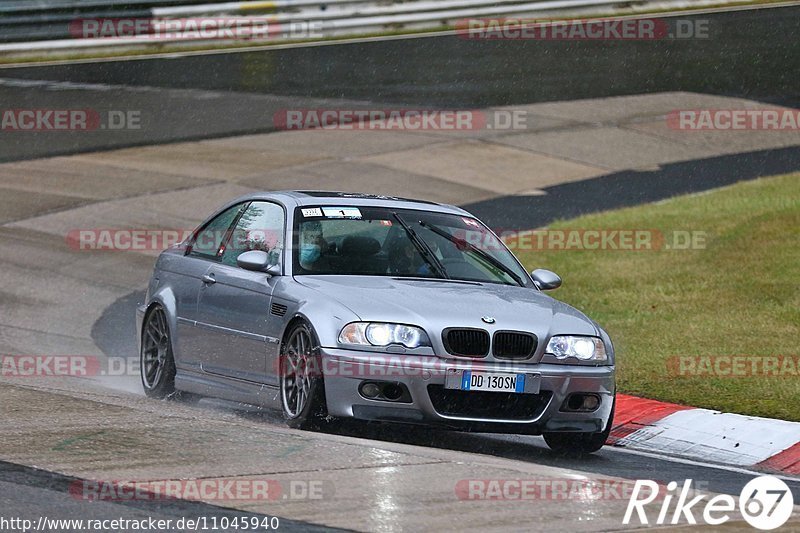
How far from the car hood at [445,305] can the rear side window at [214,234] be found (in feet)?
4.59

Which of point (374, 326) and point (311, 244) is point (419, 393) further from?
point (311, 244)

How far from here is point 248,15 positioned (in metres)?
31.9

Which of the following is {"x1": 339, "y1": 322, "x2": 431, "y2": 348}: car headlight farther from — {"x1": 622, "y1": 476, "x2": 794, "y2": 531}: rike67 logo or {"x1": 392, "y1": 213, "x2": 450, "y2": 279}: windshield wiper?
{"x1": 622, "y1": 476, "x2": 794, "y2": 531}: rike67 logo

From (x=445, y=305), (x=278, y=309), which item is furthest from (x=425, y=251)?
(x=278, y=309)

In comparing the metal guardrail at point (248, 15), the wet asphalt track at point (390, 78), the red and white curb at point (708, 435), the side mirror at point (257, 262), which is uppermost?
the metal guardrail at point (248, 15)

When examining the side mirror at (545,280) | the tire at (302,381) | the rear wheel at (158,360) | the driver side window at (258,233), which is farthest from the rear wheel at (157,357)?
the side mirror at (545,280)

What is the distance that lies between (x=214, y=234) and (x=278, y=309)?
1.66 m

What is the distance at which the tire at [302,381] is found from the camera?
8.10m

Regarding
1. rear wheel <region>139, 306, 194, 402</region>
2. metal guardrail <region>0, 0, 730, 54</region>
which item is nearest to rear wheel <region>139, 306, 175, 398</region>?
rear wheel <region>139, 306, 194, 402</region>

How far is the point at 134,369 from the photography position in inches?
478

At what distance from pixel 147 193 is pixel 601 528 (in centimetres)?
1454

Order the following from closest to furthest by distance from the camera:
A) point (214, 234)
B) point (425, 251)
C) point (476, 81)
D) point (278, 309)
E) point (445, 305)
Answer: point (445, 305) → point (278, 309) → point (425, 251) → point (214, 234) → point (476, 81)

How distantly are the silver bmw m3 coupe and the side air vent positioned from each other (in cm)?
2

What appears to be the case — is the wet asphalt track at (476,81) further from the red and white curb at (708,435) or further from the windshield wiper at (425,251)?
the windshield wiper at (425,251)
